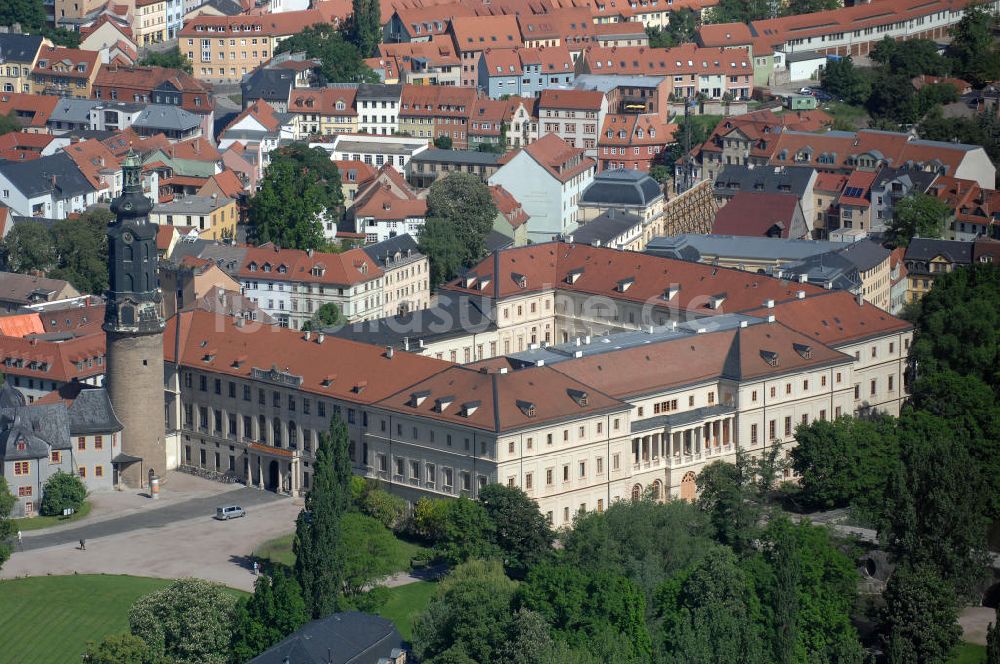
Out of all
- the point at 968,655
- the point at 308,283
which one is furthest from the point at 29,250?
the point at 968,655

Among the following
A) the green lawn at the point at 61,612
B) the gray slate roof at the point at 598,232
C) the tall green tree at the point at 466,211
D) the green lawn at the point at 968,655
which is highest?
the tall green tree at the point at 466,211

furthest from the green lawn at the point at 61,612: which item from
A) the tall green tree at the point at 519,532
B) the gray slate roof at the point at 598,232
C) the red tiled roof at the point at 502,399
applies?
the gray slate roof at the point at 598,232

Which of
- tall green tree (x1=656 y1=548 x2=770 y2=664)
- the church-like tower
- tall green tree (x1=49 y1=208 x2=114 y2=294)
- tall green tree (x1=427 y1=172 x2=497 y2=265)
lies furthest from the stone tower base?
tall green tree (x1=427 y1=172 x2=497 y2=265)

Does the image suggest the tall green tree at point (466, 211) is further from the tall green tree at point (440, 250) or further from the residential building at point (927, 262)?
the residential building at point (927, 262)

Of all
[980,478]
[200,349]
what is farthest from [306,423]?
[980,478]

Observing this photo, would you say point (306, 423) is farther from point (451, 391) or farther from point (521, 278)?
point (521, 278)

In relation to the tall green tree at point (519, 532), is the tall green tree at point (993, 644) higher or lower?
lower
